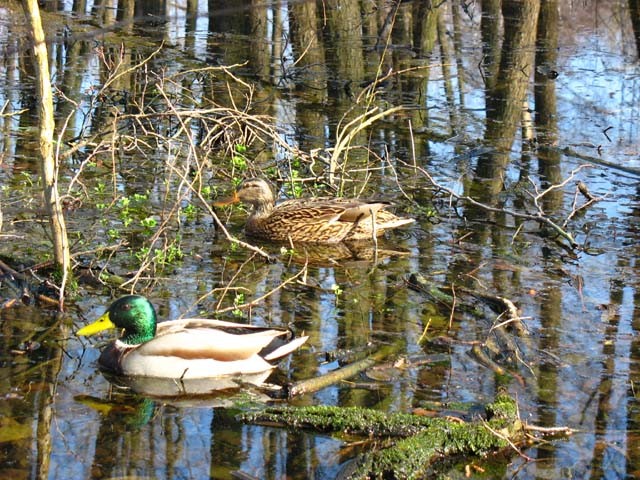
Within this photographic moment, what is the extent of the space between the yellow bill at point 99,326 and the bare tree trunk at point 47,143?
615 millimetres

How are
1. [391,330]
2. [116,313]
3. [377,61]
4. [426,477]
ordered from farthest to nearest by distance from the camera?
[377,61]
[391,330]
[116,313]
[426,477]

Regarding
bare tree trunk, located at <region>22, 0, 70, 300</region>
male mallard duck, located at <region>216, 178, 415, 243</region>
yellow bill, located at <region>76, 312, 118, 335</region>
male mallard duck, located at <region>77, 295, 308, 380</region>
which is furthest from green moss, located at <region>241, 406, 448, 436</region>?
male mallard duck, located at <region>216, 178, 415, 243</region>

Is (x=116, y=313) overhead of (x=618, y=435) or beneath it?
overhead

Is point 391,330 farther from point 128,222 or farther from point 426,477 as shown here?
point 128,222

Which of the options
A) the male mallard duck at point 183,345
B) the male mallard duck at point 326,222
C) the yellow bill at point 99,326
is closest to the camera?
the male mallard duck at point 183,345

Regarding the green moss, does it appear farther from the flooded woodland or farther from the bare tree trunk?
the bare tree trunk

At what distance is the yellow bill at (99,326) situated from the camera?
21.9 ft

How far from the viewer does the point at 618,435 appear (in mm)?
5871

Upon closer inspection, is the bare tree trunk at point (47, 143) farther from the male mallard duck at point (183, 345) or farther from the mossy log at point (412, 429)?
the mossy log at point (412, 429)

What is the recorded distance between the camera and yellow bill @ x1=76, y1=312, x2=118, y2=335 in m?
6.66

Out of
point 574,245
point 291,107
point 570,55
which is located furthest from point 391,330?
point 570,55

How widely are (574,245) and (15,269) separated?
4.33 metres

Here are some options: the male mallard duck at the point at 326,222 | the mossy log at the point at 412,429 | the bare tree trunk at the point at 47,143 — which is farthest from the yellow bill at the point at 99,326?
the male mallard duck at the point at 326,222

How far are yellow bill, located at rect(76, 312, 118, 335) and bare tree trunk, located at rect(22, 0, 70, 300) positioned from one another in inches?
24.2
